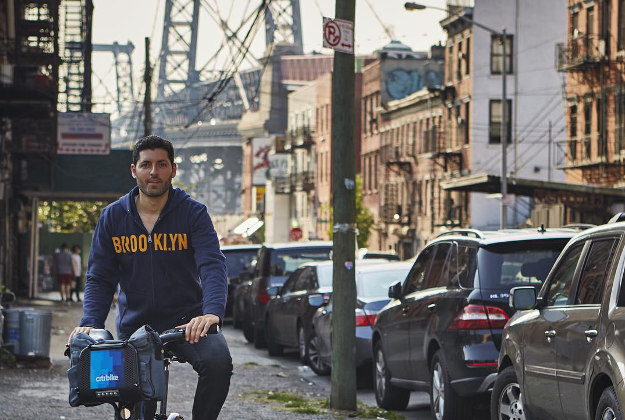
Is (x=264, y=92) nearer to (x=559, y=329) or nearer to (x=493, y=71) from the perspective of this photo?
(x=493, y=71)

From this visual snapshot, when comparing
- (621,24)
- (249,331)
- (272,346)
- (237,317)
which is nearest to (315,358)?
(272,346)

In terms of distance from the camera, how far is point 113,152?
148 feet

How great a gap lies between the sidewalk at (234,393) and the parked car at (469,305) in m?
1.00

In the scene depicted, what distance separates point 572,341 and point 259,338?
51.9 feet

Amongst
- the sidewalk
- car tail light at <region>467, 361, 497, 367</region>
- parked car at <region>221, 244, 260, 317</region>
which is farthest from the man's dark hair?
parked car at <region>221, 244, 260, 317</region>

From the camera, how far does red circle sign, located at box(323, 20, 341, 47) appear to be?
12.5m

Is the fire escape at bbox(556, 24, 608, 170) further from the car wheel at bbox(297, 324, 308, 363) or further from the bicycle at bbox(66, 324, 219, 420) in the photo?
the bicycle at bbox(66, 324, 219, 420)

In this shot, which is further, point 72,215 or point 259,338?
point 72,215

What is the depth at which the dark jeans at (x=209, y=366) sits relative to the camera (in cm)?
624

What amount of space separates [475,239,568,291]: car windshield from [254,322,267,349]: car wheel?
12.5m

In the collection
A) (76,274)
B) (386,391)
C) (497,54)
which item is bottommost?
(386,391)

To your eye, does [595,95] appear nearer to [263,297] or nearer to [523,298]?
[263,297]

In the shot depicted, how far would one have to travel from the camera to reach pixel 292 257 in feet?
80.4

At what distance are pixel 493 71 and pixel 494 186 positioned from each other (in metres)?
21.7
